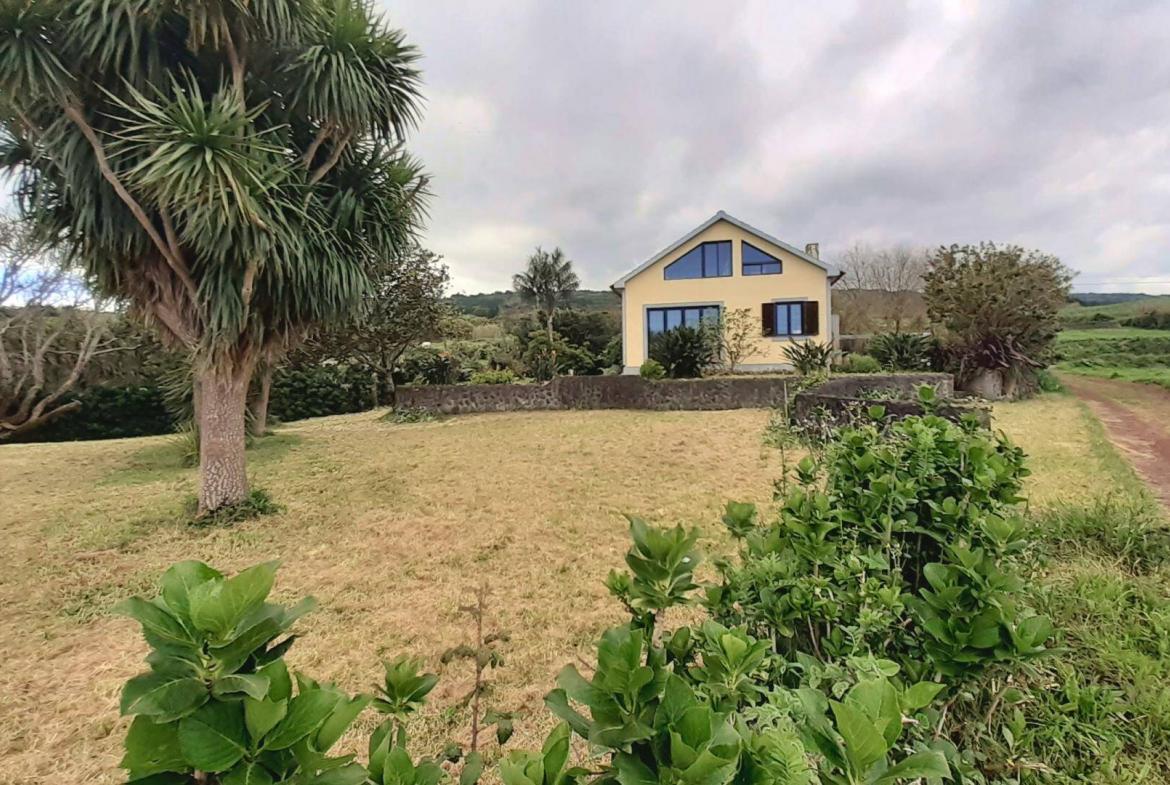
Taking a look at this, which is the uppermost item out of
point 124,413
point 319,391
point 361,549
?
point 319,391

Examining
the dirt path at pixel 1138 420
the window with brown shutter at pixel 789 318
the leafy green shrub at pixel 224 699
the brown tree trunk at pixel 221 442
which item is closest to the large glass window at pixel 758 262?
the window with brown shutter at pixel 789 318

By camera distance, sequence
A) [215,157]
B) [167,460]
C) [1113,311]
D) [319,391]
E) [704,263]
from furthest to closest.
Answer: [1113,311] → [704,263] → [319,391] → [167,460] → [215,157]

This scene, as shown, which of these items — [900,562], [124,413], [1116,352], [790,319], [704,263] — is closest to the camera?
[900,562]

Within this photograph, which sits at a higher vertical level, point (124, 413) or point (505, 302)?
point (505, 302)

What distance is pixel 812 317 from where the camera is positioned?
1730cm

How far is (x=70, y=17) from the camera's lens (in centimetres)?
478

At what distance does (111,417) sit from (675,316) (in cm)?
1775

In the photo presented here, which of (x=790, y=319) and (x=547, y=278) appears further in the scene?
(x=547, y=278)

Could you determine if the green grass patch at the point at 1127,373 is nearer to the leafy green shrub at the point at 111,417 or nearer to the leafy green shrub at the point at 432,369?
the leafy green shrub at the point at 432,369

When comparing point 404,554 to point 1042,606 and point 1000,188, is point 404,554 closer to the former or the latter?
point 1042,606

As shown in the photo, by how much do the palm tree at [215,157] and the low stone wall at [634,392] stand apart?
8413 mm

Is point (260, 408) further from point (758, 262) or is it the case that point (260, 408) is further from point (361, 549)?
point (758, 262)

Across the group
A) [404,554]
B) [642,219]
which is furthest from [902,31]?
[642,219]

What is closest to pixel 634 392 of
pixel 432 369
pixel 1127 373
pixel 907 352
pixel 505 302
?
pixel 432 369
